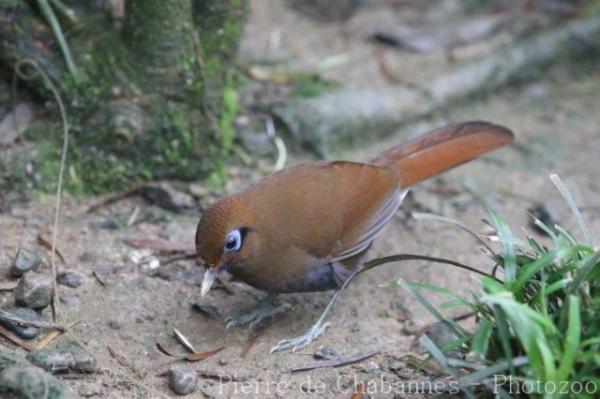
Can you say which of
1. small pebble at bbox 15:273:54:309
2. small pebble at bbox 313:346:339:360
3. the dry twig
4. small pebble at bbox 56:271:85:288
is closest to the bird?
small pebble at bbox 313:346:339:360

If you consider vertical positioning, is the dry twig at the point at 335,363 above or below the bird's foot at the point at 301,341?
above

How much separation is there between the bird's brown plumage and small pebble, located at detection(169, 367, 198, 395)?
51 cm

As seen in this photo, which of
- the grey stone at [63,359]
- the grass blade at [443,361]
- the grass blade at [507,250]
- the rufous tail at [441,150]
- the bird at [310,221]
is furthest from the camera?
the rufous tail at [441,150]

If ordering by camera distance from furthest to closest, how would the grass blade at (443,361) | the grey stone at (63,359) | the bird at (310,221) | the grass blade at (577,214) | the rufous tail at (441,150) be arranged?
the rufous tail at (441,150)
the bird at (310,221)
the grey stone at (63,359)
the grass blade at (577,214)
the grass blade at (443,361)

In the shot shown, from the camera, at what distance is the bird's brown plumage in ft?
12.5

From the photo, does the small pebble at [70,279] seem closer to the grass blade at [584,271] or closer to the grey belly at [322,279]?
the grey belly at [322,279]

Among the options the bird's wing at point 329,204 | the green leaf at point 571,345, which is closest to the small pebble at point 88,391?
the bird's wing at point 329,204

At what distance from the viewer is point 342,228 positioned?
4.11 meters

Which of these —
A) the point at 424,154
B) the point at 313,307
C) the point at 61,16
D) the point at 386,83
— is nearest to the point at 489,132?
the point at 424,154

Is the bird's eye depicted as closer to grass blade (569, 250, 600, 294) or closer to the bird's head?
the bird's head

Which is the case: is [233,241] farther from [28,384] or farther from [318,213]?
[28,384]

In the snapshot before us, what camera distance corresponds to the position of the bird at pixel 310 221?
376 centimetres

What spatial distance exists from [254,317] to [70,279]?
2.91ft

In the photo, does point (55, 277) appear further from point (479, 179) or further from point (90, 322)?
point (479, 179)
